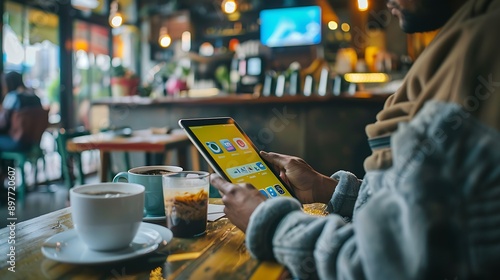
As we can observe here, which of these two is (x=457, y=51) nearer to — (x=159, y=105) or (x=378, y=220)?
(x=378, y=220)

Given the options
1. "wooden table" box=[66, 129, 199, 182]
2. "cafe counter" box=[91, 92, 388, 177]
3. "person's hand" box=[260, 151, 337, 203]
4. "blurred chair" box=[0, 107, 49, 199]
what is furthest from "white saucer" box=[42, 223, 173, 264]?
"blurred chair" box=[0, 107, 49, 199]

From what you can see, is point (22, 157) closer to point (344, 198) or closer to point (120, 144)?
point (120, 144)

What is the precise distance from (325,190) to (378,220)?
0.59m

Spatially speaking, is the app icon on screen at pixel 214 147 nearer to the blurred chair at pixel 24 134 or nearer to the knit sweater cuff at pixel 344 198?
the knit sweater cuff at pixel 344 198

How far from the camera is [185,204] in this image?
89 centimetres

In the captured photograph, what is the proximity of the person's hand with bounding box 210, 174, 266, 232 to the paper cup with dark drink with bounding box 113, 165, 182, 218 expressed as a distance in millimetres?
161

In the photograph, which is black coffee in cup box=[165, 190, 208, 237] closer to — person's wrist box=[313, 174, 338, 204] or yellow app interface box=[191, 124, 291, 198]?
yellow app interface box=[191, 124, 291, 198]

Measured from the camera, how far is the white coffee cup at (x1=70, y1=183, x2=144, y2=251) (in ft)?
2.33

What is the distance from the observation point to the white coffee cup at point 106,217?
71 cm

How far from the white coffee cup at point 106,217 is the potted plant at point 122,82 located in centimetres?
367

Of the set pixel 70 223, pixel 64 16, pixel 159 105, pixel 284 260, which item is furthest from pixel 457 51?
pixel 64 16

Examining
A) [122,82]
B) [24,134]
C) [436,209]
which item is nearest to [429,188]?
[436,209]

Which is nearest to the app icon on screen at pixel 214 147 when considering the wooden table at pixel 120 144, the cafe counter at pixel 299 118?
the wooden table at pixel 120 144

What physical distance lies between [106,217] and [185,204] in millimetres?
202
